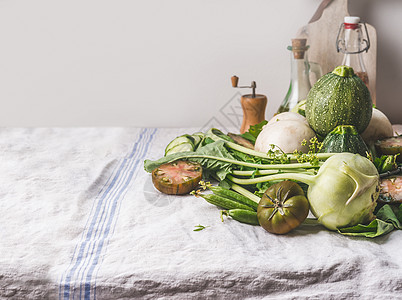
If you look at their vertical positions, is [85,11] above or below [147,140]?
above

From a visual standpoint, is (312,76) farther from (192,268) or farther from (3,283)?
(3,283)

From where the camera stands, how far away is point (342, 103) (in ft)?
3.05

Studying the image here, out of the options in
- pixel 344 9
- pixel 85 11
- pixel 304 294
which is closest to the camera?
pixel 304 294

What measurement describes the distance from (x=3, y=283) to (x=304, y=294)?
1.41ft

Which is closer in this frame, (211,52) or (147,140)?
(147,140)

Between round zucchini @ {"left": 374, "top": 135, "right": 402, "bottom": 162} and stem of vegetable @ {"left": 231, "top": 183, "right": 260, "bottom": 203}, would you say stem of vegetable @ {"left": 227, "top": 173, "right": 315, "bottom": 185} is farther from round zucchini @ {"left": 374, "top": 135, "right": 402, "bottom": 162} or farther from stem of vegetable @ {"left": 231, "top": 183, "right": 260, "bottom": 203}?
round zucchini @ {"left": 374, "top": 135, "right": 402, "bottom": 162}

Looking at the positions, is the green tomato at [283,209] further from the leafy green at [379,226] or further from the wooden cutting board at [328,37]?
the wooden cutting board at [328,37]

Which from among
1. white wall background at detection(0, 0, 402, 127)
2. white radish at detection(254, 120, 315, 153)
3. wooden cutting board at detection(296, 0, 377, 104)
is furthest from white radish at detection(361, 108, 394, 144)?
white wall background at detection(0, 0, 402, 127)

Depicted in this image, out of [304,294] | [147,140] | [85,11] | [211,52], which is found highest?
[85,11]

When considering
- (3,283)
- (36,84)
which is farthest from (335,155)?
(36,84)

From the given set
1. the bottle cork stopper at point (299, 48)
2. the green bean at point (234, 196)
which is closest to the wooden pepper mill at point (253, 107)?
the bottle cork stopper at point (299, 48)

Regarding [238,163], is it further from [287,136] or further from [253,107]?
[253,107]

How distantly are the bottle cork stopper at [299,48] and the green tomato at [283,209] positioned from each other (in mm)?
669

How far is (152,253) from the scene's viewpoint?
0.74 m
